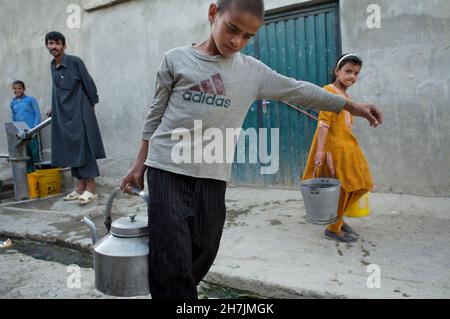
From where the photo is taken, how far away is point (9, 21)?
7.34 m

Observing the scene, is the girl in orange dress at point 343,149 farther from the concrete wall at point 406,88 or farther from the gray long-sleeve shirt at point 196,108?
the gray long-sleeve shirt at point 196,108

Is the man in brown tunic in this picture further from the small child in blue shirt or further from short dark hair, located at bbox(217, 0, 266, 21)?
short dark hair, located at bbox(217, 0, 266, 21)

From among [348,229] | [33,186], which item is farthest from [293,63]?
[33,186]

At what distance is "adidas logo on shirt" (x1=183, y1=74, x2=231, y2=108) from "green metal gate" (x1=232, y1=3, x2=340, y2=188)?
10.6 ft

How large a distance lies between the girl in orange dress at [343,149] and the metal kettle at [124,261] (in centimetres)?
169

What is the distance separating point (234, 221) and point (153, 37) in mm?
3196

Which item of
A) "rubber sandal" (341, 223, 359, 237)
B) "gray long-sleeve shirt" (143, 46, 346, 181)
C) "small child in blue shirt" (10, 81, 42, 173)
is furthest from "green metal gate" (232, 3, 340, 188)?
"small child in blue shirt" (10, 81, 42, 173)

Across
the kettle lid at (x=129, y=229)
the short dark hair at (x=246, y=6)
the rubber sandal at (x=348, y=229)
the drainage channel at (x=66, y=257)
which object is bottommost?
the drainage channel at (x=66, y=257)

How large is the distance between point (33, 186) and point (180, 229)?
4.59 m

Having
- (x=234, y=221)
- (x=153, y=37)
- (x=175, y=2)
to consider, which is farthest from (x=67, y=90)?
(x=234, y=221)

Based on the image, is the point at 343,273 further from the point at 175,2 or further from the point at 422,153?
the point at 175,2

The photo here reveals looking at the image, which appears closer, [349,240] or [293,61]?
[349,240]

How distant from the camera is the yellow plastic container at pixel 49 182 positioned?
539 centimetres

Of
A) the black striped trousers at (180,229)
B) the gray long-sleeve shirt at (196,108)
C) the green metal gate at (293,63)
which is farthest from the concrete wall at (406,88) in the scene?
the black striped trousers at (180,229)
